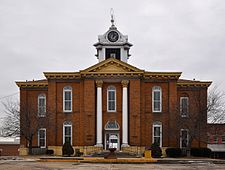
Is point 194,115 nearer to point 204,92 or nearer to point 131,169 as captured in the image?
point 204,92

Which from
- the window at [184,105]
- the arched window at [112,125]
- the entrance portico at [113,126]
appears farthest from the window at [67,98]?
the window at [184,105]

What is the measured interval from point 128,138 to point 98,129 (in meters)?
3.62

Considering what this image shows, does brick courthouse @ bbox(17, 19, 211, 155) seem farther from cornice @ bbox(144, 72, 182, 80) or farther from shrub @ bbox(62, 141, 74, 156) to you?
shrub @ bbox(62, 141, 74, 156)

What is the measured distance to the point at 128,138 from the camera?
2190 inches

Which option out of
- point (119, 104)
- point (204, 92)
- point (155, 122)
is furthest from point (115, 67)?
point (204, 92)

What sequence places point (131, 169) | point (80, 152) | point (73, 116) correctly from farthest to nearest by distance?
1. point (73, 116)
2. point (80, 152)
3. point (131, 169)

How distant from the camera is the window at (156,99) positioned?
57594 millimetres

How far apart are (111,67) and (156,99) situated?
6.76 m

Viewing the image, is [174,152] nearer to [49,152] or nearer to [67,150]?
[67,150]

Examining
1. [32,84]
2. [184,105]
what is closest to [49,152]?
[32,84]

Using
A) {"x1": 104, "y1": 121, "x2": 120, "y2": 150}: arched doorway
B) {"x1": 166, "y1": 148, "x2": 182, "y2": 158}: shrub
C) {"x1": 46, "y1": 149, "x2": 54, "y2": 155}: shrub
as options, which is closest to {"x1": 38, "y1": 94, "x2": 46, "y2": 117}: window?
{"x1": 46, "y1": 149, "x2": 54, "y2": 155}: shrub

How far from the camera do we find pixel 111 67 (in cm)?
5619

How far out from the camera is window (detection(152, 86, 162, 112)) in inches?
2267

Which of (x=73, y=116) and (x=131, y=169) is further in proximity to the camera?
(x=73, y=116)
